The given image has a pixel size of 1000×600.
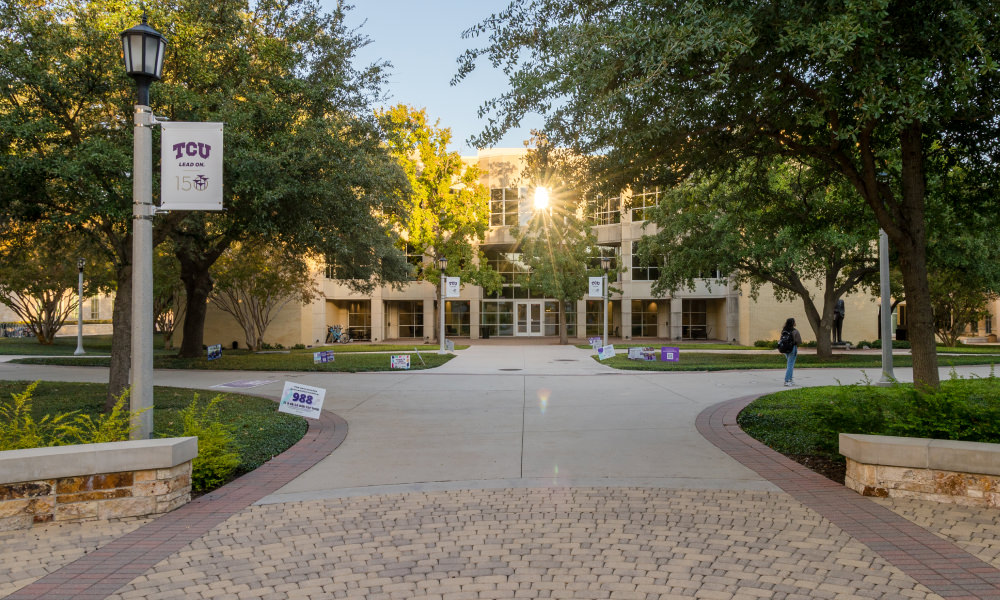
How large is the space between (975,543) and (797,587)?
5.88 ft

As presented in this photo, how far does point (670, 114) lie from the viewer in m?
8.13

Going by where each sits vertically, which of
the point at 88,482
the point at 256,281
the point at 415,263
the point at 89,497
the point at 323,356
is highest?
the point at 415,263

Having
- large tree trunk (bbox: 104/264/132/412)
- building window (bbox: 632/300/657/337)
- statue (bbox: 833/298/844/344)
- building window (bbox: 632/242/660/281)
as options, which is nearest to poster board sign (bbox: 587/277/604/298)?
statue (bbox: 833/298/844/344)

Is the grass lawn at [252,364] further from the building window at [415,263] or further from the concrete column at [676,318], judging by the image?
the concrete column at [676,318]

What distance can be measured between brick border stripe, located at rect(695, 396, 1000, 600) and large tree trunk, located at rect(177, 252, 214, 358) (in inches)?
763

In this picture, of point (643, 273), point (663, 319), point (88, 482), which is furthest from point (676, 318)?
point (88, 482)

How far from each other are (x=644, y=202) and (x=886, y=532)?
50.8 feet

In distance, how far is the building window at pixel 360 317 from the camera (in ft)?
148

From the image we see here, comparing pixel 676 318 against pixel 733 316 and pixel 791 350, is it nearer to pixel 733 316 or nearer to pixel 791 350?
pixel 733 316

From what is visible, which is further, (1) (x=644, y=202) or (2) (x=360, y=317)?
(2) (x=360, y=317)

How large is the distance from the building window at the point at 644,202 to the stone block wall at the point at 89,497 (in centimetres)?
819

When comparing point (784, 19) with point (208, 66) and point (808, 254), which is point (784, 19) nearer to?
point (208, 66)

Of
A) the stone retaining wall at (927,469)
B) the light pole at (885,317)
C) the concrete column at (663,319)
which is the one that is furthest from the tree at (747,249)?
the concrete column at (663,319)

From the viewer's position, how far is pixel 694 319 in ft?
146
